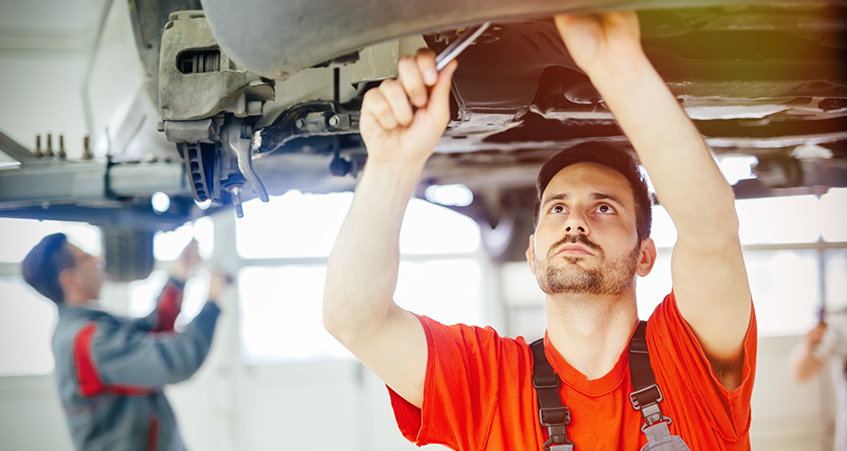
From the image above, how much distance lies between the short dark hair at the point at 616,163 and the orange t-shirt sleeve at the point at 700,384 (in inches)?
8.7

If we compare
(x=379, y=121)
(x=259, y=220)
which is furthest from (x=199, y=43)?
(x=259, y=220)

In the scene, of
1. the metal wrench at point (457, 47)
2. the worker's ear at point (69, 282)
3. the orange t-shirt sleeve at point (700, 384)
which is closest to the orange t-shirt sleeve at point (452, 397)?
the orange t-shirt sleeve at point (700, 384)

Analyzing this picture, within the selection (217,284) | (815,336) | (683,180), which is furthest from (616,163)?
(217,284)

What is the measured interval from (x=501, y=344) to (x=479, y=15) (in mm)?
657

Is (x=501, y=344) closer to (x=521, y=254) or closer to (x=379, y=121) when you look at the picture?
(x=379, y=121)

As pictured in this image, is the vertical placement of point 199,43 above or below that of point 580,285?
above

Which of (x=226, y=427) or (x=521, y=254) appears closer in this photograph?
(x=521, y=254)

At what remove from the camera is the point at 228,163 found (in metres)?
1.24

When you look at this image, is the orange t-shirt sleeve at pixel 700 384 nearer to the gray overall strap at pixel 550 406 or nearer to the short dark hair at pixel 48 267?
the gray overall strap at pixel 550 406

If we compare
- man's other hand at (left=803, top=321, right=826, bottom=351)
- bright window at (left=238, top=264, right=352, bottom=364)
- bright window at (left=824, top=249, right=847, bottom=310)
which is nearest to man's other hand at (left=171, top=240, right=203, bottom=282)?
man's other hand at (left=803, top=321, right=826, bottom=351)

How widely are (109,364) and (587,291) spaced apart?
173cm

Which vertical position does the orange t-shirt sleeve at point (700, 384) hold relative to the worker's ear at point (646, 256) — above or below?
below

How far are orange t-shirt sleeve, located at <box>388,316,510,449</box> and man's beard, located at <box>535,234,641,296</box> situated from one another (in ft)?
0.60

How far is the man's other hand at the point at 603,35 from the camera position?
2.06 ft
